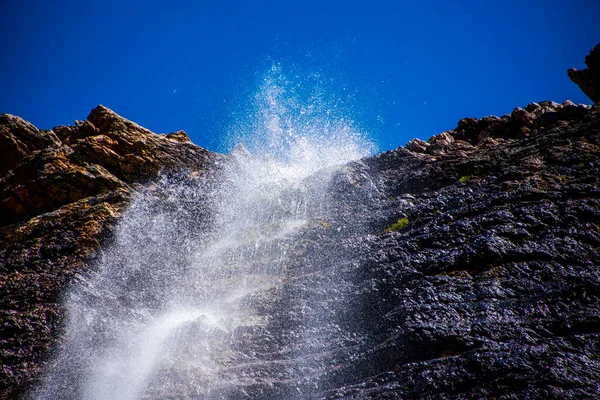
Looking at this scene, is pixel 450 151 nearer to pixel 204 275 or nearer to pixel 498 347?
pixel 498 347

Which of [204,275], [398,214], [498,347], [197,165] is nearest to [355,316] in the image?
[498,347]

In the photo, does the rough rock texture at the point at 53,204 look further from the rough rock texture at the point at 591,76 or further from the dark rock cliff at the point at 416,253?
the rough rock texture at the point at 591,76

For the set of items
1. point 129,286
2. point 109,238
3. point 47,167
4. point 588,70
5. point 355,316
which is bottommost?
point 355,316

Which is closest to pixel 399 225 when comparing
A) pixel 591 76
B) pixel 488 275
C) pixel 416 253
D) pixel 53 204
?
pixel 416 253

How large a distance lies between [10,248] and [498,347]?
19279 millimetres

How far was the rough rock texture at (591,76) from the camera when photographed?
2698 centimetres

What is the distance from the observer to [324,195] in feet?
67.7

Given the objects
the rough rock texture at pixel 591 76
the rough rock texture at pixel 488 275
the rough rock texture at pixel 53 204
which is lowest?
the rough rock texture at pixel 488 275

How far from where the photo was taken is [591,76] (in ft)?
89.6

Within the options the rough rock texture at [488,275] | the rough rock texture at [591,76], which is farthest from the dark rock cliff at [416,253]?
the rough rock texture at [591,76]

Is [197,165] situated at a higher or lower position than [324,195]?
higher

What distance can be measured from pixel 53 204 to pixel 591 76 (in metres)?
37.2

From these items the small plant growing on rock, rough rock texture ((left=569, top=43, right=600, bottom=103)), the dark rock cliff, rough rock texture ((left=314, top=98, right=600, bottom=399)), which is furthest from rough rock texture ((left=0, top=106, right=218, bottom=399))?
rough rock texture ((left=569, top=43, right=600, bottom=103))

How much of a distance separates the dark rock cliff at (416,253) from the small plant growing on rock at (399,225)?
0.07 meters
